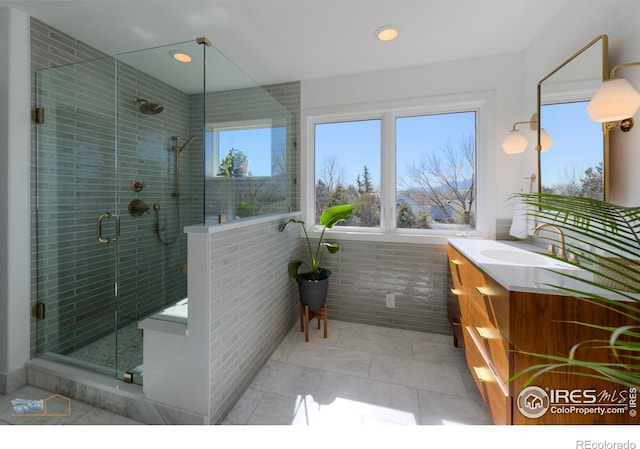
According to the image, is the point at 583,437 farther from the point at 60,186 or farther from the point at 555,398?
the point at 60,186

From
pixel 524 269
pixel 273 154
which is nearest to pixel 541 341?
pixel 524 269

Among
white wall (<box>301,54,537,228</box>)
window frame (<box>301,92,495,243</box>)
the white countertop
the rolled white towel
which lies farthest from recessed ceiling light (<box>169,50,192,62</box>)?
the rolled white towel

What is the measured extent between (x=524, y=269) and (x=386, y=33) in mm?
1805

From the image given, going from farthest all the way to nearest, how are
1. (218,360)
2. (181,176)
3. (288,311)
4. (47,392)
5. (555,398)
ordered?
(288,311) → (181,176) → (47,392) → (218,360) → (555,398)

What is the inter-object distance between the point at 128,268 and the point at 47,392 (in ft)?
2.90

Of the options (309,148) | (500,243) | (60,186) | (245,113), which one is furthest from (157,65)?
(500,243)

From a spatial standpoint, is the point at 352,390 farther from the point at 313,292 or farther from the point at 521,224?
the point at 521,224

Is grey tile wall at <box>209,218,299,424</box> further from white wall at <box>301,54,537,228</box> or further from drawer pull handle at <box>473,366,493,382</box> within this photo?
white wall at <box>301,54,537,228</box>

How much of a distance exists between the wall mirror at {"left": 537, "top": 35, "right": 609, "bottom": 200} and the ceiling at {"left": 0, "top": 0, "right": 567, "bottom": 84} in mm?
488

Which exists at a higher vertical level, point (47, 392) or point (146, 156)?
point (146, 156)

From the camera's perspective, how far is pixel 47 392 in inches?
69.1

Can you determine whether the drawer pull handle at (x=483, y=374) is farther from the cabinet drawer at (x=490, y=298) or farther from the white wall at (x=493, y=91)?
the white wall at (x=493, y=91)

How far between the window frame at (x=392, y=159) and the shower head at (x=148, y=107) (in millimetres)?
1271

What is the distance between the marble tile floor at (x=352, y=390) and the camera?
1.56 m
